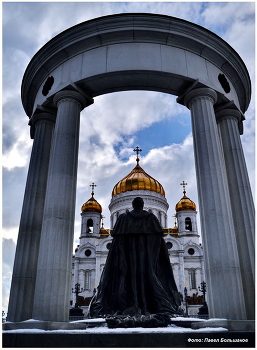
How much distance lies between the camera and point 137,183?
60656 mm

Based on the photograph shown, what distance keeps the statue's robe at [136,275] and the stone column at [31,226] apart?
114 inches

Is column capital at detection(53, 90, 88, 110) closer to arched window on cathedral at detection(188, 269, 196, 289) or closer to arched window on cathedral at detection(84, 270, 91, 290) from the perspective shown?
arched window on cathedral at detection(84, 270, 91, 290)

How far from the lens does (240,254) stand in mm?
11344

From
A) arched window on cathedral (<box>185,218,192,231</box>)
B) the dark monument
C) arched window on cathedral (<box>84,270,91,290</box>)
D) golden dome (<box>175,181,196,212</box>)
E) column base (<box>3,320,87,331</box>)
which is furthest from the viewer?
arched window on cathedral (<box>185,218,192,231</box>)

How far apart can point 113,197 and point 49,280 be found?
52.9 metres

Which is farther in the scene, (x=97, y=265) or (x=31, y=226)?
(x=97, y=265)

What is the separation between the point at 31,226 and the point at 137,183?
161 ft

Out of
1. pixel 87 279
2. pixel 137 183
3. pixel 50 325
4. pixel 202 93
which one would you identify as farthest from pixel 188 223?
pixel 50 325

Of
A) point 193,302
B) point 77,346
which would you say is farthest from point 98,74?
point 193,302

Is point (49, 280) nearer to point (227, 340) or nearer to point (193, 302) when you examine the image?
point (227, 340)

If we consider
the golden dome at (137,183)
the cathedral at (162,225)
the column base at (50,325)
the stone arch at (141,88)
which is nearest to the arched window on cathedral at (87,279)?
the cathedral at (162,225)

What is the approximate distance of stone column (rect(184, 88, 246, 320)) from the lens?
9.42m

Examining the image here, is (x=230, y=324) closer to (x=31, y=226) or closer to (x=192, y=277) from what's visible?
(x=31, y=226)

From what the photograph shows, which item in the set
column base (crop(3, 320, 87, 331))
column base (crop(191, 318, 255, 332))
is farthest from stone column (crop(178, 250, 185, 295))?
column base (crop(3, 320, 87, 331))
